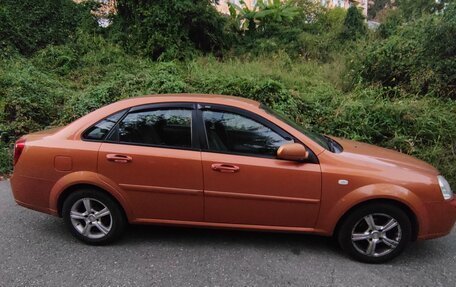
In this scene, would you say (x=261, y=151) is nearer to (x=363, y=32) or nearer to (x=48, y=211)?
(x=48, y=211)

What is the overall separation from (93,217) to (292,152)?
79.5 inches

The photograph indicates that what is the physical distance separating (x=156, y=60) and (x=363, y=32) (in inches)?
263

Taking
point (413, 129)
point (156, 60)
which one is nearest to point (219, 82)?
point (413, 129)

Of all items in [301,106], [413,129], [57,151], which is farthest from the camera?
[301,106]

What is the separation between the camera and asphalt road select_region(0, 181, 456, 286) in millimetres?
3736

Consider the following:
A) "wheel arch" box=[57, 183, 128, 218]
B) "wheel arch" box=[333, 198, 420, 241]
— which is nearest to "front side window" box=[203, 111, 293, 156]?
"wheel arch" box=[333, 198, 420, 241]

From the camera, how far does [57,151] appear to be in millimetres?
4234

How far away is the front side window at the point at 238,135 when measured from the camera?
163 inches

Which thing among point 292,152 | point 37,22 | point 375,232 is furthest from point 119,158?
point 37,22

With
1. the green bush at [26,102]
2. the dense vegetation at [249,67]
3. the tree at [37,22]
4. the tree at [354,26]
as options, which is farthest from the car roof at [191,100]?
the tree at [354,26]

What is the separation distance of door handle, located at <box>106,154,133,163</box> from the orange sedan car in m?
0.01

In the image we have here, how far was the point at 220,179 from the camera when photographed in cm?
405

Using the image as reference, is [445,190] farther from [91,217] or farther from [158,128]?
[91,217]

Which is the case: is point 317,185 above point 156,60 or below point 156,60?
below
